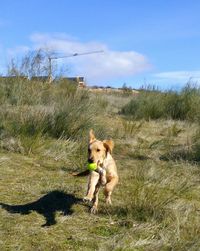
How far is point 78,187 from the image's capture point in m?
7.29

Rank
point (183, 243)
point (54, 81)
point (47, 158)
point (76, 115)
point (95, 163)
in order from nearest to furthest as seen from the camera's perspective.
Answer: point (183, 243) < point (95, 163) < point (47, 158) < point (76, 115) < point (54, 81)

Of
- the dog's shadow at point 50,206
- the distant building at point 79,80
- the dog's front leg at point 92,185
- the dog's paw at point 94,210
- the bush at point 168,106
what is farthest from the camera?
the bush at point 168,106

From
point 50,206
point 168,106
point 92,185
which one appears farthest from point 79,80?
point 92,185

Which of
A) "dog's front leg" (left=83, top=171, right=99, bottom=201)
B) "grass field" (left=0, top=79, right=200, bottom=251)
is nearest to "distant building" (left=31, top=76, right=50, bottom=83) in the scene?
"grass field" (left=0, top=79, right=200, bottom=251)

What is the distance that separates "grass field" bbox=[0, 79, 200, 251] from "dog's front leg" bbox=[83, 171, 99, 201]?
28 cm

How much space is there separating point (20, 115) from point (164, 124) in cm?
790

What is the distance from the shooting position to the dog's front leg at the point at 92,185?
5785 mm

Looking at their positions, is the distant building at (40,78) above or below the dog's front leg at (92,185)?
above

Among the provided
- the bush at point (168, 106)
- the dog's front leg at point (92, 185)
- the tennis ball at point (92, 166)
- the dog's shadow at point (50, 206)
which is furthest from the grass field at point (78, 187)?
the bush at point (168, 106)

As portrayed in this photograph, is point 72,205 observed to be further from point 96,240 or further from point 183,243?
point 183,243

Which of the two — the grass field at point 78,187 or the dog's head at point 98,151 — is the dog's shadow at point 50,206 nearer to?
the grass field at point 78,187

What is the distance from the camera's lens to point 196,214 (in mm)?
6379

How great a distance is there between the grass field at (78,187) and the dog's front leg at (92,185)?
278 mm

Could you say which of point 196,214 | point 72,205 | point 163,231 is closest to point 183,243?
point 163,231
